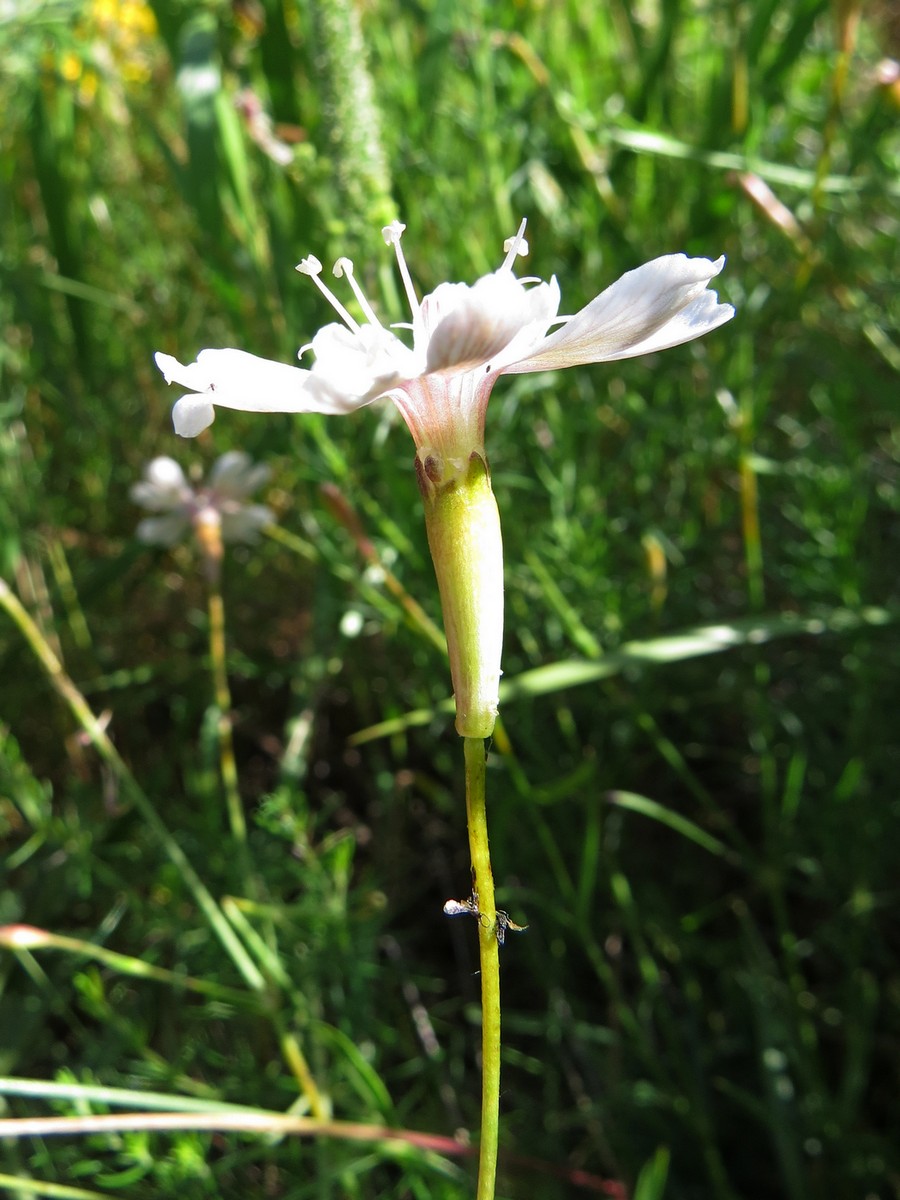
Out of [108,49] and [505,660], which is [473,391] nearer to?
[505,660]

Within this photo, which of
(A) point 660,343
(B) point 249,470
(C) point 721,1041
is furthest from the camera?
(B) point 249,470

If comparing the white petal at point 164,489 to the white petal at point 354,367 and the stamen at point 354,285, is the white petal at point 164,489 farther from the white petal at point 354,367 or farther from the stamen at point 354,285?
the white petal at point 354,367

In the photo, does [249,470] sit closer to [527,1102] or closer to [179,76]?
[179,76]

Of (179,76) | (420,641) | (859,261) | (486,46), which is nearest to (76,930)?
(420,641)

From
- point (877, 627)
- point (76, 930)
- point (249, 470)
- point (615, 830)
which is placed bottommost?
point (76, 930)

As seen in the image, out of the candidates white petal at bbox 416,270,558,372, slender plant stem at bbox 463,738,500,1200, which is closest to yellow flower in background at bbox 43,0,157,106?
white petal at bbox 416,270,558,372

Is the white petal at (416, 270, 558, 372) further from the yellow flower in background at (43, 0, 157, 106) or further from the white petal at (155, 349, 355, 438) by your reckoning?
the yellow flower in background at (43, 0, 157, 106)

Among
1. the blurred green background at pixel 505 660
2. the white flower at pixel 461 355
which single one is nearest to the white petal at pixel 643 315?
the white flower at pixel 461 355

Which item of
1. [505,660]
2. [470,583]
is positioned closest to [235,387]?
[470,583]
